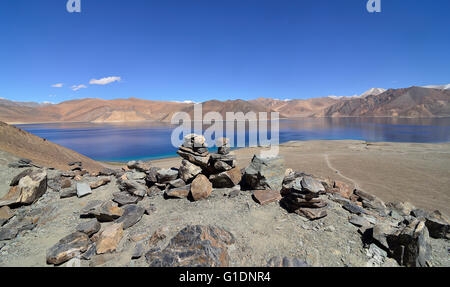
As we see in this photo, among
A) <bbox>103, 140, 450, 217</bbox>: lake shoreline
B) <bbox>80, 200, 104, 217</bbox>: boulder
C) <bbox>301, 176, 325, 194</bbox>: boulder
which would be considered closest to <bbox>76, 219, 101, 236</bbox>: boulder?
<bbox>80, 200, 104, 217</bbox>: boulder

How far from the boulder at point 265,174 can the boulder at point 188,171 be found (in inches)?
61.8

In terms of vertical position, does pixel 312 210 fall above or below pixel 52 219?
above

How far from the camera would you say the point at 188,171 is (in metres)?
6.15

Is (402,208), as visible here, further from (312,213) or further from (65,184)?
(65,184)

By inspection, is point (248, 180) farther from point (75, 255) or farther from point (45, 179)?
point (45, 179)

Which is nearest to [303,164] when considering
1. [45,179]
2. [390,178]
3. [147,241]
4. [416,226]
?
[390,178]

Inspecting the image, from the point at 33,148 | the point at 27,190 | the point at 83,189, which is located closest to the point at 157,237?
the point at 83,189

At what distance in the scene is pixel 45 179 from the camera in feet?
20.4

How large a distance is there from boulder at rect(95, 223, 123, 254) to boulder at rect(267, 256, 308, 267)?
301 centimetres

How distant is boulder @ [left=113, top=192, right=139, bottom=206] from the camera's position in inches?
212

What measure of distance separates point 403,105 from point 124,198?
19365 centimetres

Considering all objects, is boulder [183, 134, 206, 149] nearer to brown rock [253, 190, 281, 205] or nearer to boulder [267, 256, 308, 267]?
brown rock [253, 190, 281, 205]
